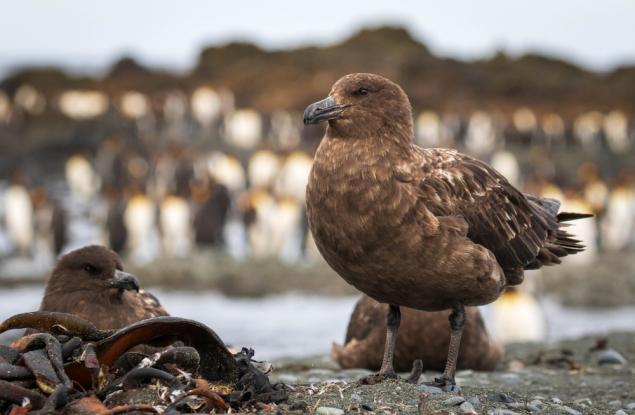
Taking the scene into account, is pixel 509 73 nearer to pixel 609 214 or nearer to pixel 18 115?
pixel 18 115

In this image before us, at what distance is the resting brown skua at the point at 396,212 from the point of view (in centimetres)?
470

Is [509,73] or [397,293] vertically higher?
[509,73]

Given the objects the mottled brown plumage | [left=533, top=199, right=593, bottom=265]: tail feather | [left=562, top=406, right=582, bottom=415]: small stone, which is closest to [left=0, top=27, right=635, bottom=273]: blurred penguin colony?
the mottled brown plumage

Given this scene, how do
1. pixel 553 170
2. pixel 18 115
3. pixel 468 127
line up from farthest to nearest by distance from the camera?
pixel 468 127 → pixel 18 115 → pixel 553 170

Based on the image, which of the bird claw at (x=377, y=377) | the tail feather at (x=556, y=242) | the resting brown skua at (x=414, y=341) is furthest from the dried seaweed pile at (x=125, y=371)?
the resting brown skua at (x=414, y=341)

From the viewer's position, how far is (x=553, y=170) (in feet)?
118

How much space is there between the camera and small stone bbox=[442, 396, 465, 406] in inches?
171

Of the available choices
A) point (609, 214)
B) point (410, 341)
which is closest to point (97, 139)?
point (609, 214)

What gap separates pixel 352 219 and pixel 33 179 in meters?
33.8

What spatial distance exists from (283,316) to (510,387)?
969 cm

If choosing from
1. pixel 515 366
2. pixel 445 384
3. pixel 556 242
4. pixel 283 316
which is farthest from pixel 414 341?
pixel 283 316

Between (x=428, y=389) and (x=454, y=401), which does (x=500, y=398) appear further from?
(x=454, y=401)

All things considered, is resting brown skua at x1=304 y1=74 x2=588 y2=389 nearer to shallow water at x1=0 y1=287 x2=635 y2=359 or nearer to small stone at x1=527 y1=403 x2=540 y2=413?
small stone at x1=527 y1=403 x2=540 y2=413

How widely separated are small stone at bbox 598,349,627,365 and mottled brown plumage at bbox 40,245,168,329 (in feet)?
12.9
